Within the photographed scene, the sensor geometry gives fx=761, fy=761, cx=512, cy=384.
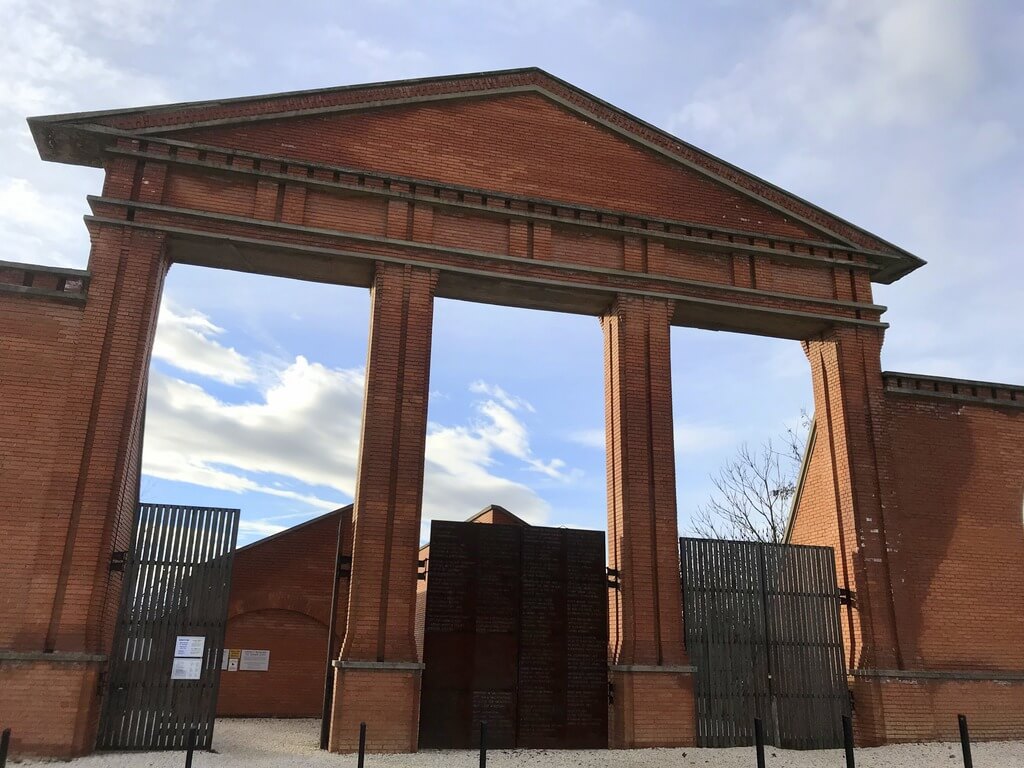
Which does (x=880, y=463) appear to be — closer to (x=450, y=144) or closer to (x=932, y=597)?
(x=932, y=597)

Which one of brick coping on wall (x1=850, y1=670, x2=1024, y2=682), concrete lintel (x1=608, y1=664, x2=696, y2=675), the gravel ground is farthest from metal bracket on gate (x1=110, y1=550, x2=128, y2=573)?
brick coping on wall (x1=850, y1=670, x2=1024, y2=682)

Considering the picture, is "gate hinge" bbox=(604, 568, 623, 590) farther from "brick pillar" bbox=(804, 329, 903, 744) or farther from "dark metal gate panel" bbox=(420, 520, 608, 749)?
"brick pillar" bbox=(804, 329, 903, 744)

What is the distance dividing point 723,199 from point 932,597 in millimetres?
8676

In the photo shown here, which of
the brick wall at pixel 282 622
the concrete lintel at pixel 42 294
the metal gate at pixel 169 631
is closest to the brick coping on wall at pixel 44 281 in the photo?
the concrete lintel at pixel 42 294

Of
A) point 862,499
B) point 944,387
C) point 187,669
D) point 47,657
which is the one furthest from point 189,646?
point 944,387

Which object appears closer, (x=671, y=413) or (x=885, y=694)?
(x=885, y=694)

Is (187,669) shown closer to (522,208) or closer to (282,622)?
(282,622)

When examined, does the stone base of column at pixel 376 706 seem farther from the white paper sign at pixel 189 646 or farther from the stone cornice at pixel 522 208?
the stone cornice at pixel 522 208

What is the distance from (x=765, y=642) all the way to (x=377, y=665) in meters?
6.90

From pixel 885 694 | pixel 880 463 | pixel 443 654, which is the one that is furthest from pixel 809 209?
pixel 443 654

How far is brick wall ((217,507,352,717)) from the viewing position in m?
19.5

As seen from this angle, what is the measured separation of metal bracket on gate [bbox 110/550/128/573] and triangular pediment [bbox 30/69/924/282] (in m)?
6.77

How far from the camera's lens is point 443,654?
11.9m

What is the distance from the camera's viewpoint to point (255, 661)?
19.6 m
